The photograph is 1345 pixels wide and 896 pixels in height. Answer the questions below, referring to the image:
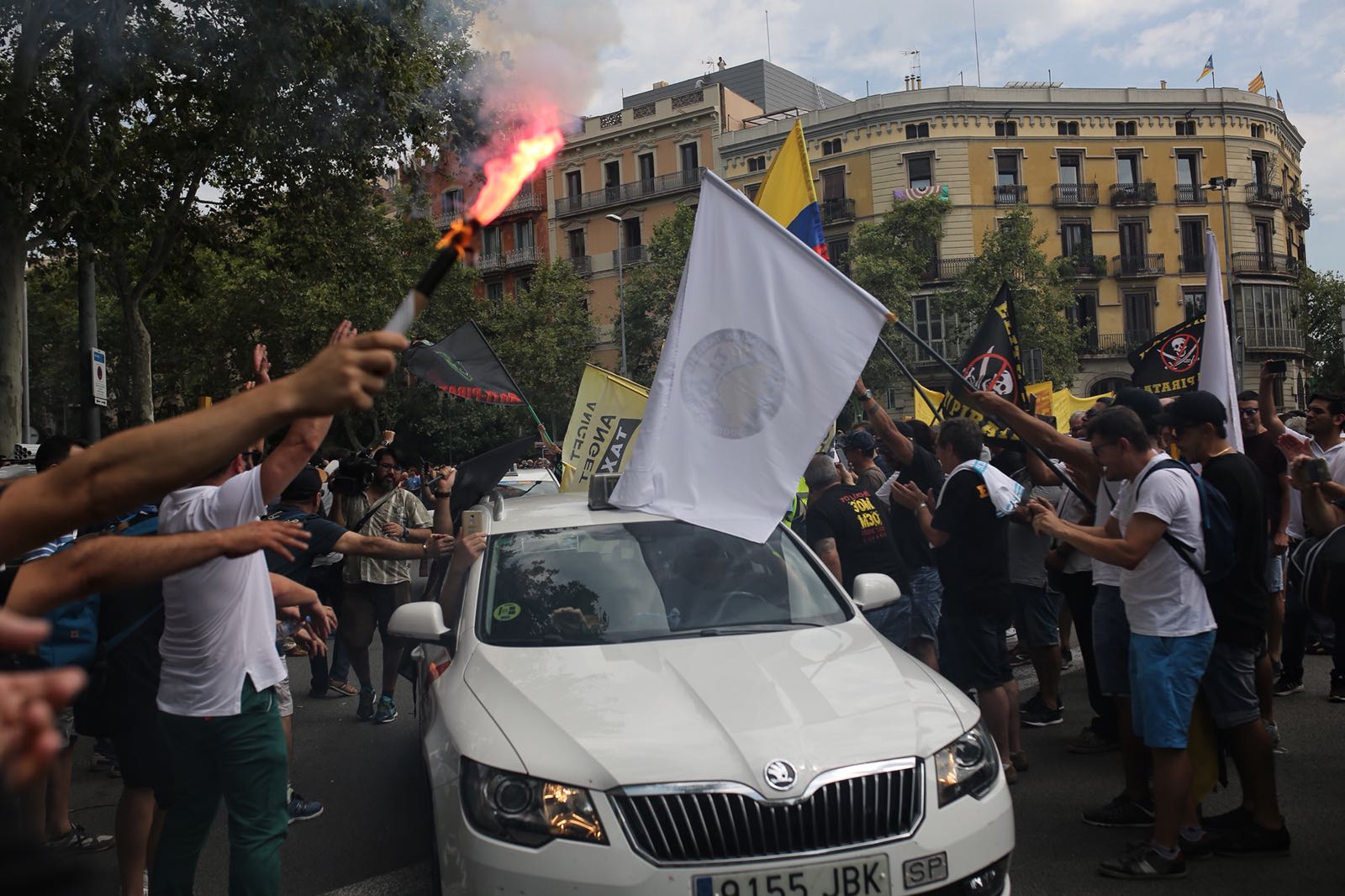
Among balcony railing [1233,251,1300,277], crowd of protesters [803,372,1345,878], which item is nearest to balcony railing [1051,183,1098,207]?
balcony railing [1233,251,1300,277]

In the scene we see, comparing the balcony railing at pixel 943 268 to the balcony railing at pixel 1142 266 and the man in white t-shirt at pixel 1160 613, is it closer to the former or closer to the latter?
the balcony railing at pixel 1142 266

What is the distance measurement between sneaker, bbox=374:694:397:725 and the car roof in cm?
273

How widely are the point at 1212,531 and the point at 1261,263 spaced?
5048 centimetres

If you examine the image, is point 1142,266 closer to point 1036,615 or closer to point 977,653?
point 1036,615

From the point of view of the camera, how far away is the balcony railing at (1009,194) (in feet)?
152

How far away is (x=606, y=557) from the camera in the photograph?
476cm

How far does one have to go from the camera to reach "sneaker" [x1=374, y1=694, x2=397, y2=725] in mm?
7488

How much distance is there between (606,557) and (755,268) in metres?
1.44

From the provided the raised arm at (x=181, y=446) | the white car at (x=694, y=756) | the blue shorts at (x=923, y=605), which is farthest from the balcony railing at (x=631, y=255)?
the raised arm at (x=181, y=446)

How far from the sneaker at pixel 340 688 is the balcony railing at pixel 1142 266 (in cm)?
4547

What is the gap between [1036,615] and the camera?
273 inches

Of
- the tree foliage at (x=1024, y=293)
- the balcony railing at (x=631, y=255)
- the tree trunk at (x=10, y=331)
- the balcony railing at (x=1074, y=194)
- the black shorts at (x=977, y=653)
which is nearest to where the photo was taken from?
the black shorts at (x=977, y=653)

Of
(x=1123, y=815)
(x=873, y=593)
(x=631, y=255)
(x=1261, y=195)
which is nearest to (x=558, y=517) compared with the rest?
(x=873, y=593)

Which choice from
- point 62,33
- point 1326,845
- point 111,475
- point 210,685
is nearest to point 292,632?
point 210,685
